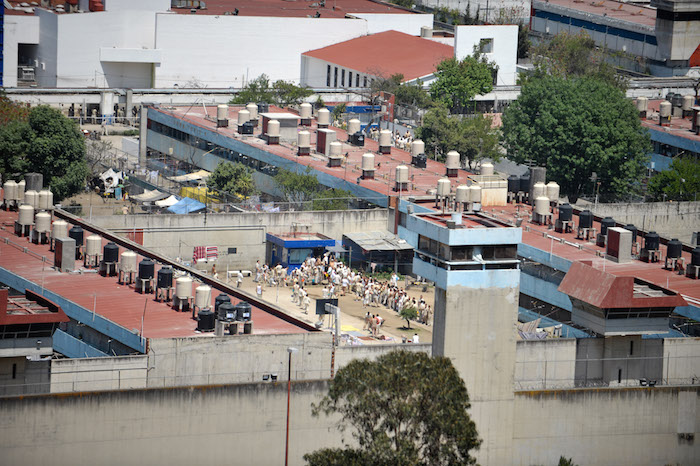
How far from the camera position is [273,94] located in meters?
116

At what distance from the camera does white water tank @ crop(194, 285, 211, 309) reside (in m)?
59.2

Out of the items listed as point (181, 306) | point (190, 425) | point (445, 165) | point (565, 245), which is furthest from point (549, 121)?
point (190, 425)

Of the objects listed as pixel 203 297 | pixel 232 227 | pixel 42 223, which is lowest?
pixel 232 227

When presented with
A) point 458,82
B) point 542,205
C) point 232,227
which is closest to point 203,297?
point 232,227

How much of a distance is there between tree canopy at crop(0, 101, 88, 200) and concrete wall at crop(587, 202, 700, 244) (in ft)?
93.7

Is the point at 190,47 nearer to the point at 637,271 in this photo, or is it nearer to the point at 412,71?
the point at 412,71

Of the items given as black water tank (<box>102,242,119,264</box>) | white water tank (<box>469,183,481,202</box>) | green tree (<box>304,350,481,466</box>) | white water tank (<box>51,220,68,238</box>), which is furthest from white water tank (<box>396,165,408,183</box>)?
green tree (<box>304,350,481,466</box>)

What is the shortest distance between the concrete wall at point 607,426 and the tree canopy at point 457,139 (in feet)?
152

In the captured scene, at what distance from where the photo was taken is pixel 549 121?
97.3 meters

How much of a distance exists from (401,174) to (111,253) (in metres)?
25.0

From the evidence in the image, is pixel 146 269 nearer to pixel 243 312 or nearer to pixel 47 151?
pixel 243 312

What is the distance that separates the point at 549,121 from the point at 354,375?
57.2m

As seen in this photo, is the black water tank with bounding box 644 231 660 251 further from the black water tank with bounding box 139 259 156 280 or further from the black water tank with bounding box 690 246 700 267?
the black water tank with bounding box 139 259 156 280

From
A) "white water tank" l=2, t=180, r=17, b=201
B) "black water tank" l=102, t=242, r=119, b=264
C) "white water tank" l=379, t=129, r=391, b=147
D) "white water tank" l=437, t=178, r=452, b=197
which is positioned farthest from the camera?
"white water tank" l=379, t=129, r=391, b=147
